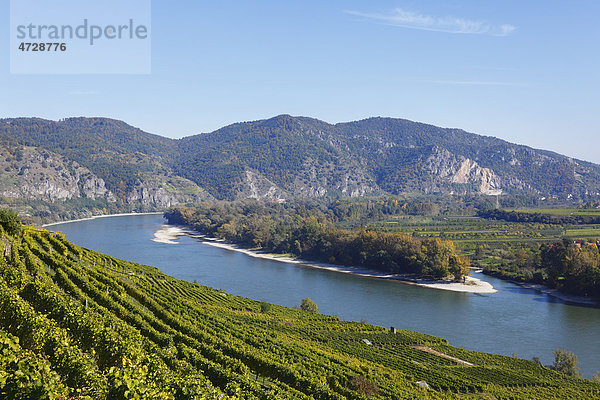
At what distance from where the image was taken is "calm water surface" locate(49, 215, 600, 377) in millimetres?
47594

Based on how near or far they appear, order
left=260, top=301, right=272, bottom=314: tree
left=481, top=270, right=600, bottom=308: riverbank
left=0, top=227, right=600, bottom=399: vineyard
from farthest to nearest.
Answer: left=481, top=270, right=600, bottom=308: riverbank → left=260, top=301, right=272, bottom=314: tree → left=0, top=227, right=600, bottom=399: vineyard

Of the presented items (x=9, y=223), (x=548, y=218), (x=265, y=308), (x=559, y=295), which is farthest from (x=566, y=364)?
(x=548, y=218)

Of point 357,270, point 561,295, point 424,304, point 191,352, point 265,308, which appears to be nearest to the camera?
point 191,352

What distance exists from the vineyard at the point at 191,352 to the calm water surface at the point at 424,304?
792cm

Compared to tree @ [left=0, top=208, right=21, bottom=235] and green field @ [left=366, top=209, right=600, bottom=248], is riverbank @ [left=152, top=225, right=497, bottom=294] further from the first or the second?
tree @ [left=0, top=208, right=21, bottom=235]

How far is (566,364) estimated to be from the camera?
38062 millimetres

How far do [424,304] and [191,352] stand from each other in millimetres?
48026

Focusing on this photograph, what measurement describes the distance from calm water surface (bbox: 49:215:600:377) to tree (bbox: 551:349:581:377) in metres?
3.35

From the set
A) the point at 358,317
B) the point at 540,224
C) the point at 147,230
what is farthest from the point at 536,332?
the point at 147,230

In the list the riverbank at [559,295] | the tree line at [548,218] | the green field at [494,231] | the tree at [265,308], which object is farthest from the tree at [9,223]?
the tree line at [548,218]

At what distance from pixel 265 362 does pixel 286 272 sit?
207 feet

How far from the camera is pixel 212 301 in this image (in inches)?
1897

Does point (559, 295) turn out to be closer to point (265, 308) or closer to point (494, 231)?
point (265, 308)

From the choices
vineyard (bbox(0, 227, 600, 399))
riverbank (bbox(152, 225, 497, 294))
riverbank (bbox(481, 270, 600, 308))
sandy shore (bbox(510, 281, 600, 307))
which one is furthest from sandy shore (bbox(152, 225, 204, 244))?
sandy shore (bbox(510, 281, 600, 307))
